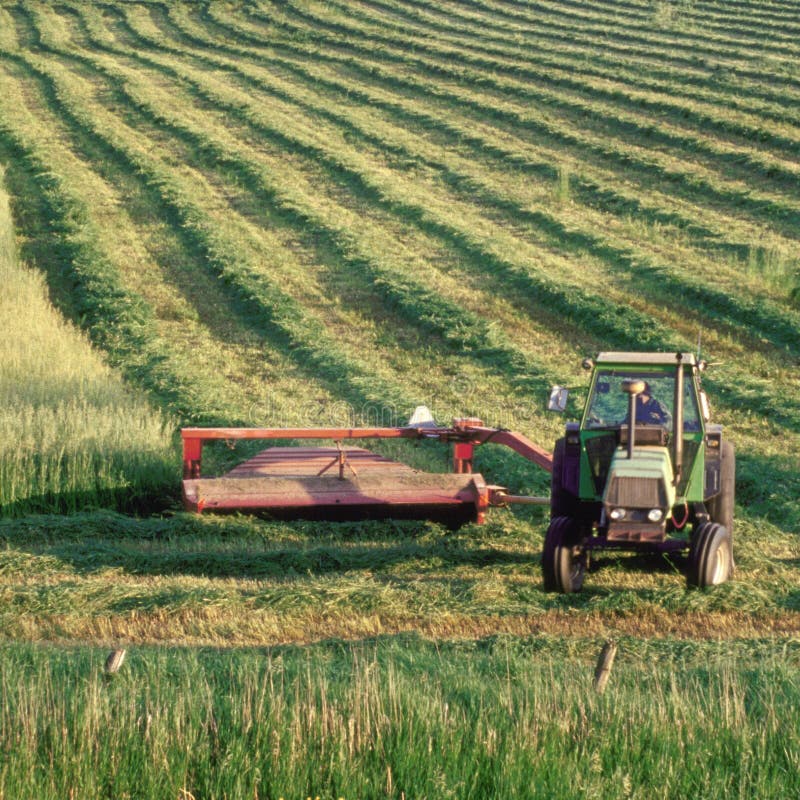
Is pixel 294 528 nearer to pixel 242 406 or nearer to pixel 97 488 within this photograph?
pixel 97 488

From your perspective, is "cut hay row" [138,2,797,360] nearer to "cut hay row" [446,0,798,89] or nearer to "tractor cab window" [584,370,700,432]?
"tractor cab window" [584,370,700,432]

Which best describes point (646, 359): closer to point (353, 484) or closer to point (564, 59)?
point (353, 484)

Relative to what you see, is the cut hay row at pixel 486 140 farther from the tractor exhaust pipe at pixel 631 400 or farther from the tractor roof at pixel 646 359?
the tractor exhaust pipe at pixel 631 400

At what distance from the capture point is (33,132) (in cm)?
2967

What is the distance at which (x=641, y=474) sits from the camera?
30.8 feet

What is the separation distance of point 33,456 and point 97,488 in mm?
645

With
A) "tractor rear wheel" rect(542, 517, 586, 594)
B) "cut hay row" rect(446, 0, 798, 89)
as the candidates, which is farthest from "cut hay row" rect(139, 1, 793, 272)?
"tractor rear wheel" rect(542, 517, 586, 594)

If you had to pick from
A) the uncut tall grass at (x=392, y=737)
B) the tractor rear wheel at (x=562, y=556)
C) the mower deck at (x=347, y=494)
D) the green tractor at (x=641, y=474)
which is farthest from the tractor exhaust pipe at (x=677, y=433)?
the uncut tall grass at (x=392, y=737)

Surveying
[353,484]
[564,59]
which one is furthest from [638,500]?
[564,59]

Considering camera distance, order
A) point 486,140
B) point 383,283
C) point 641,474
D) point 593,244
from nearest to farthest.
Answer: point 641,474, point 383,283, point 593,244, point 486,140

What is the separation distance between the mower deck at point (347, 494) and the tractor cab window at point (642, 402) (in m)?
1.47

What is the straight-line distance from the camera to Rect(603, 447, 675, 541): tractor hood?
939 cm

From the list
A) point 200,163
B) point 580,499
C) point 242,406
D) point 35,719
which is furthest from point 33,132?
point 35,719

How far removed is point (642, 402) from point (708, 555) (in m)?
1.32
